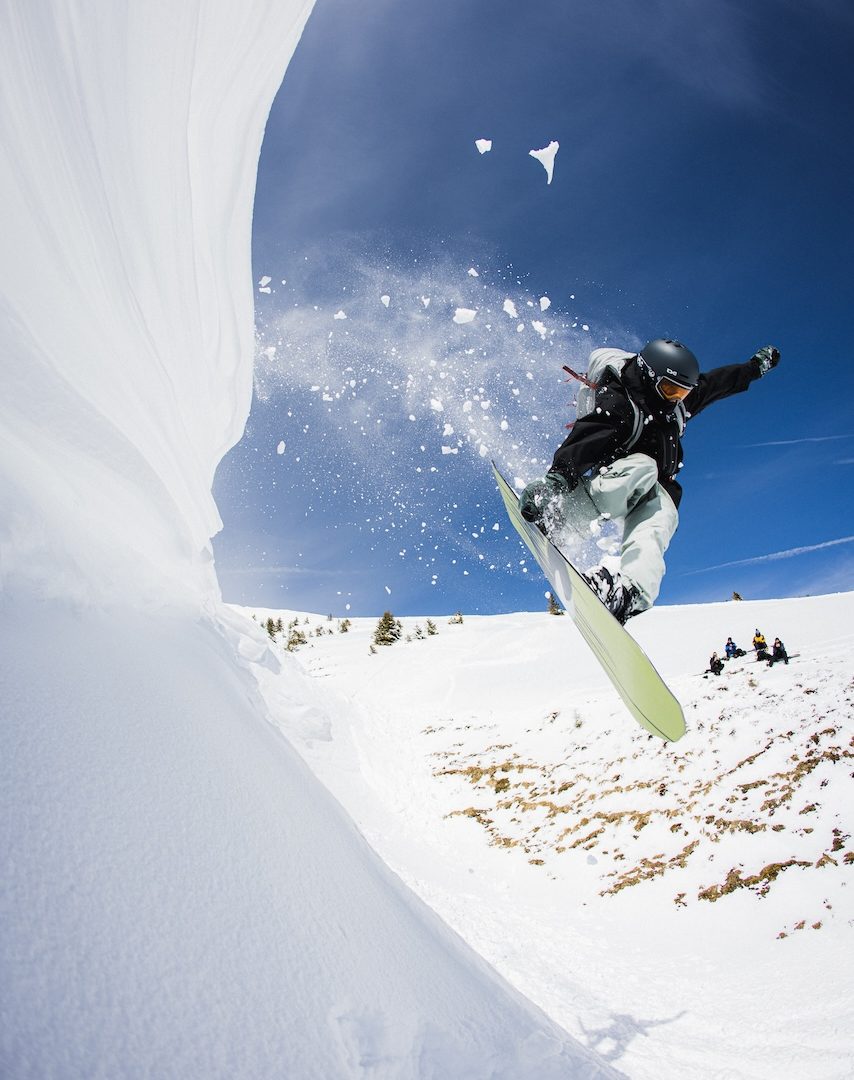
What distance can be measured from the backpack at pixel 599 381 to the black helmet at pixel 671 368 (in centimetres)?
25

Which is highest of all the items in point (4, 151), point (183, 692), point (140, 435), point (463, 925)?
point (4, 151)

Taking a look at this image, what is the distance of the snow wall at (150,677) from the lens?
0.97m

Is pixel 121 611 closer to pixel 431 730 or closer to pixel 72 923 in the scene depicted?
pixel 72 923

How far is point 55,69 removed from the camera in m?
3.01

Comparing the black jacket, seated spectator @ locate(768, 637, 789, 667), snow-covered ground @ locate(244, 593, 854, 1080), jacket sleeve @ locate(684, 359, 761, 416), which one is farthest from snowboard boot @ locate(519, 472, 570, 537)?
seated spectator @ locate(768, 637, 789, 667)

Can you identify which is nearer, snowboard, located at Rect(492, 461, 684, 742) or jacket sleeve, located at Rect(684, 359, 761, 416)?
snowboard, located at Rect(492, 461, 684, 742)

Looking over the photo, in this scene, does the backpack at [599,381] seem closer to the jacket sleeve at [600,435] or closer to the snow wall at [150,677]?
the jacket sleeve at [600,435]

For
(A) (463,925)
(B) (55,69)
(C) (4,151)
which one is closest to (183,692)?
(C) (4,151)

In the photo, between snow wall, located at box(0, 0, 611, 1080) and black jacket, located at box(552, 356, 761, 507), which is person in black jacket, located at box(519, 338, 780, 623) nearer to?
black jacket, located at box(552, 356, 761, 507)

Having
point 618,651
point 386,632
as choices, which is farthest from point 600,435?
point 386,632

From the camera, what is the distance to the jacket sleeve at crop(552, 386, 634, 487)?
15.3 ft

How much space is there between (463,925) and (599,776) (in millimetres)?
5445

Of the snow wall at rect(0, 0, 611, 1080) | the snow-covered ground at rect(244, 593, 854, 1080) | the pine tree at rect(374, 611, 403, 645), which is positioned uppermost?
the pine tree at rect(374, 611, 403, 645)

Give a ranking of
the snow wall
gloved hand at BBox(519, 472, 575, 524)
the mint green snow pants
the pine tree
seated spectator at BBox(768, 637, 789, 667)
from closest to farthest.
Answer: the snow wall < the mint green snow pants < gloved hand at BBox(519, 472, 575, 524) < seated spectator at BBox(768, 637, 789, 667) < the pine tree
